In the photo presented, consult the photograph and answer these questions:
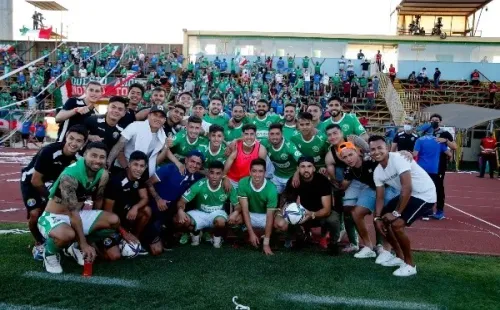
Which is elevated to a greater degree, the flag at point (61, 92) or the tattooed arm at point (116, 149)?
the flag at point (61, 92)

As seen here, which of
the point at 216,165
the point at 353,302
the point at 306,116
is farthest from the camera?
the point at 306,116

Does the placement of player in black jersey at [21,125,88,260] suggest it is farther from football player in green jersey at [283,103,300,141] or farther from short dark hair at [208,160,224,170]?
football player in green jersey at [283,103,300,141]

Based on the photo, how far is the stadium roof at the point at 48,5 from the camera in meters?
39.9

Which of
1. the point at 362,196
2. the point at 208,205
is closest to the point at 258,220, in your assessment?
the point at 208,205

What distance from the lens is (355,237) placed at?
659cm

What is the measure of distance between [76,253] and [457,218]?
24.2 feet

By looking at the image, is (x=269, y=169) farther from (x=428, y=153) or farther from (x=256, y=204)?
(x=428, y=153)

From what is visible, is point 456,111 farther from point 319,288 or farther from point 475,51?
Answer: point 319,288

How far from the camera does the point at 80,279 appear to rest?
4.94m

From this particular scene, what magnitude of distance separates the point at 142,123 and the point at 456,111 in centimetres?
1765

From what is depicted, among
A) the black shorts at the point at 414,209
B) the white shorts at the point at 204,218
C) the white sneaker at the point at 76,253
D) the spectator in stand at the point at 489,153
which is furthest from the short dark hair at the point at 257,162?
the spectator in stand at the point at 489,153

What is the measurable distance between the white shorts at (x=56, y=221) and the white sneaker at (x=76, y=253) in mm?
271

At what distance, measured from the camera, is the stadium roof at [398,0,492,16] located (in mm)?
34844

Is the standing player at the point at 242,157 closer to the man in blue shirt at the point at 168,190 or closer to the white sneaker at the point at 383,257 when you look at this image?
the man in blue shirt at the point at 168,190
